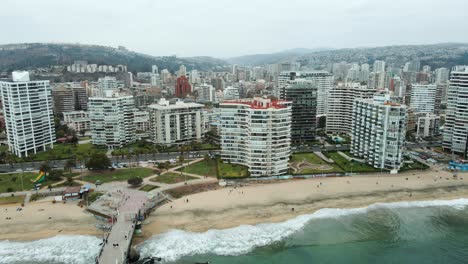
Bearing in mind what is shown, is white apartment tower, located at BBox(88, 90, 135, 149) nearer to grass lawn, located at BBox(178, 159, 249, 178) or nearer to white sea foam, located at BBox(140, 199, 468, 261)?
grass lawn, located at BBox(178, 159, 249, 178)

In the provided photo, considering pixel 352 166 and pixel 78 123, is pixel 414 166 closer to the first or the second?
pixel 352 166

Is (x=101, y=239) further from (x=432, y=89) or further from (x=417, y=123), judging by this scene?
(x=432, y=89)

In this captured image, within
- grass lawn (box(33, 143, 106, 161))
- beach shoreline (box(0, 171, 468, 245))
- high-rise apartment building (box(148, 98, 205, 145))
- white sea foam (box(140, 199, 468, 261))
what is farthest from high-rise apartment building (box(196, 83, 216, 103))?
white sea foam (box(140, 199, 468, 261))

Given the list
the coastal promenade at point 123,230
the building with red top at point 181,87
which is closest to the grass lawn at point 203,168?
the coastal promenade at point 123,230

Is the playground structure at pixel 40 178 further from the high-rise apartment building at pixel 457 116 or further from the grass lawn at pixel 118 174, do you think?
the high-rise apartment building at pixel 457 116

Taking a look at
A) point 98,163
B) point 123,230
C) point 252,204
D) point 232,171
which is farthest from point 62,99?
point 252,204

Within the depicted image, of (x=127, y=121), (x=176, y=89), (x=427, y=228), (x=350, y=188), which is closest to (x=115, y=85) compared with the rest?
(x=176, y=89)

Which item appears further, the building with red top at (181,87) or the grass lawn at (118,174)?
the building with red top at (181,87)
